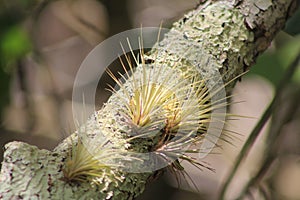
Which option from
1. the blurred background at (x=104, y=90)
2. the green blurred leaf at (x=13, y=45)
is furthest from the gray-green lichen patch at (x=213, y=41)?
the green blurred leaf at (x=13, y=45)

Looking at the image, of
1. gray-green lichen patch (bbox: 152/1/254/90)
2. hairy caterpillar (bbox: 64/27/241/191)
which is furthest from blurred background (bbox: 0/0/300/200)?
hairy caterpillar (bbox: 64/27/241/191)

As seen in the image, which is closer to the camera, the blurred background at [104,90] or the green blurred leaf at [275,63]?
the green blurred leaf at [275,63]

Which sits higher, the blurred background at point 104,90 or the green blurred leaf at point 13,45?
the green blurred leaf at point 13,45

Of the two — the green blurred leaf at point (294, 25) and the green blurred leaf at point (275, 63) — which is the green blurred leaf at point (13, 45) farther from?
the green blurred leaf at point (294, 25)

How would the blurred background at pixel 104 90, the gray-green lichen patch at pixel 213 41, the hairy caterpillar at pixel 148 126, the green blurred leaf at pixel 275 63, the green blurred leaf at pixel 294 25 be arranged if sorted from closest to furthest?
the hairy caterpillar at pixel 148 126
the gray-green lichen patch at pixel 213 41
the green blurred leaf at pixel 294 25
the green blurred leaf at pixel 275 63
the blurred background at pixel 104 90

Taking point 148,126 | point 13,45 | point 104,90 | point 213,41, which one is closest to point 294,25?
point 213,41

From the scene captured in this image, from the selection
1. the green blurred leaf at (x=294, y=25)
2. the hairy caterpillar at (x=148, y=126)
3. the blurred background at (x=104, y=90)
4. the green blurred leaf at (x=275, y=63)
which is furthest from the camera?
the blurred background at (x=104, y=90)

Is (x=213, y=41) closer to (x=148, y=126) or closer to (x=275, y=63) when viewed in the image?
(x=148, y=126)

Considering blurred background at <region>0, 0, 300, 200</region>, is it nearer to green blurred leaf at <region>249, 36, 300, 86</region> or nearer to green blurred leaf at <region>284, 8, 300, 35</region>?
green blurred leaf at <region>249, 36, 300, 86</region>
